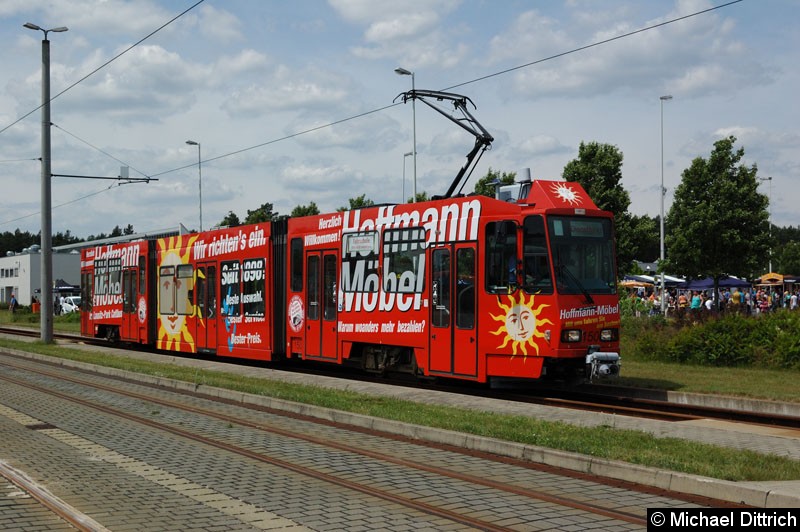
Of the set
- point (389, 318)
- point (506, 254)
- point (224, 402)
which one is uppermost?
point (506, 254)

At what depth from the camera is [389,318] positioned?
1705 centimetres

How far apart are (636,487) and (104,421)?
760 cm

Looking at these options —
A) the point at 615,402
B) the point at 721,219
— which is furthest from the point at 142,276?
the point at 721,219

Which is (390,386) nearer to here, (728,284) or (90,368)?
(90,368)

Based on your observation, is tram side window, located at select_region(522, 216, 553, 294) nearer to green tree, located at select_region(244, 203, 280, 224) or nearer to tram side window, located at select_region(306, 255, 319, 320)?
tram side window, located at select_region(306, 255, 319, 320)

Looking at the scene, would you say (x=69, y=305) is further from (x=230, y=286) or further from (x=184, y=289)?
(x=230, y=286)

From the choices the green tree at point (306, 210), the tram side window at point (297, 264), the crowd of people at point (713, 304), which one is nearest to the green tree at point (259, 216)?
the green tree at point (306, 210)

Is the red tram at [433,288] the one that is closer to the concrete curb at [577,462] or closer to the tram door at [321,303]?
the tram door at [321,303]

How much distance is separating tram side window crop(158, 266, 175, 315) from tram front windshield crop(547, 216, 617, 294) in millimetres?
14438

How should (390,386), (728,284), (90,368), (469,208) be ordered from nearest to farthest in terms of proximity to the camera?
1. (469,208)
2. (390,386)
3. (90,368)
4. (728,284)

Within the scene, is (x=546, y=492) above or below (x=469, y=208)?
below

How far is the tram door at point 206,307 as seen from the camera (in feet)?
77.6

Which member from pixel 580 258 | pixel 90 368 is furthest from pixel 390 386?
pixel 90 368

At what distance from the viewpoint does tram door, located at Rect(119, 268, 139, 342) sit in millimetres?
27938
